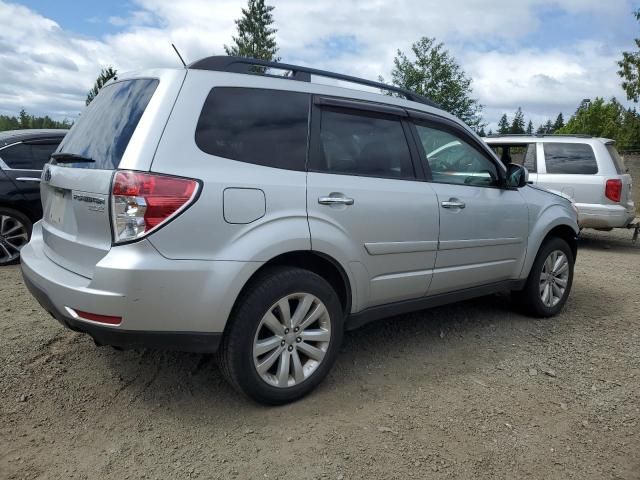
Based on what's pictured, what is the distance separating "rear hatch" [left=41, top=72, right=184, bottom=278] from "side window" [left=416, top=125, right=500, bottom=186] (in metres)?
1.89

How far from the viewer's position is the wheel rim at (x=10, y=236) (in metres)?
5.99

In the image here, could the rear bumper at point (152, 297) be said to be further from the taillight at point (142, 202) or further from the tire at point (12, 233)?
the tire at point (12, 233)

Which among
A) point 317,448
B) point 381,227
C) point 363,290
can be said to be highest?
point 381,227

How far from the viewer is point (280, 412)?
291 centimetres

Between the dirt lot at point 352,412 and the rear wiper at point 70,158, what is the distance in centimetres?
132

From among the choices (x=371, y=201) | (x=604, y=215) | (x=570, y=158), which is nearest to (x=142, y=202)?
(x=371, y=201)

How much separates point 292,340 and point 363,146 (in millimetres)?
1312

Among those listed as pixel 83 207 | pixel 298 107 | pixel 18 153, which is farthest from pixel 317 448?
pixel 18 153

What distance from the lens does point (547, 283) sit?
4766 millimetres

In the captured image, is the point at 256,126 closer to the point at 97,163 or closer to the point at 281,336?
the point at 97,163

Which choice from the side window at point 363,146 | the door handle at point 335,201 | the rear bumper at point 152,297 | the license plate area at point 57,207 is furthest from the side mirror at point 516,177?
the license plate area at point 57,207

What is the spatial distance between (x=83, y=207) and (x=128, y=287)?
1.85 feet

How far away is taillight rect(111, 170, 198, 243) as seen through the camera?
2414 mm

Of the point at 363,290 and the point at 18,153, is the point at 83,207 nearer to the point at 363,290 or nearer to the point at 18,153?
the point at 363,290
